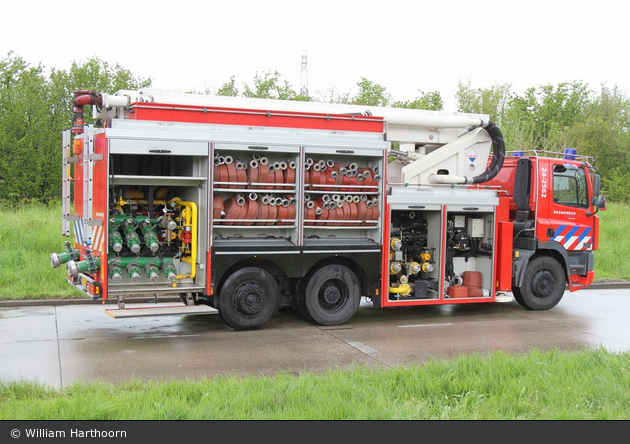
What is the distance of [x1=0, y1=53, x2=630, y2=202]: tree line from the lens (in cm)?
3434

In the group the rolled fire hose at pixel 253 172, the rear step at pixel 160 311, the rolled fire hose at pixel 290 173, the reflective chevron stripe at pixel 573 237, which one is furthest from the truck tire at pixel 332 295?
the reflective chevron stripe at pixel 573 237

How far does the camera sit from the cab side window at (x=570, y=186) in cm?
1228

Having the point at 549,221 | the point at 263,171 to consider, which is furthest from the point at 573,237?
the point at 263,171

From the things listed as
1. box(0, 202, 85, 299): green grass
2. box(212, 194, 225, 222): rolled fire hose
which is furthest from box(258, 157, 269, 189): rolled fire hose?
box(0, 202, 85, 299): green grass

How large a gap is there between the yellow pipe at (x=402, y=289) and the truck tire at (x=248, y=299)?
6.46ft

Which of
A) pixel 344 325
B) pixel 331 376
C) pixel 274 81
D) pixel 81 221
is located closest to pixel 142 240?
pixel 81 221

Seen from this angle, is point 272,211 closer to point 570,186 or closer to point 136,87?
point 570,186

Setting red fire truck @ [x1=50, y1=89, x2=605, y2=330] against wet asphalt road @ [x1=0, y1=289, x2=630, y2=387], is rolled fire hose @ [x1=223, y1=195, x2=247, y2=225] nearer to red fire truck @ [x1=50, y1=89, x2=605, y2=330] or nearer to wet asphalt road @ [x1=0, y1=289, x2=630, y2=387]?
red fire truck @ [x1=50, y1=89, x2=605, y2=330]

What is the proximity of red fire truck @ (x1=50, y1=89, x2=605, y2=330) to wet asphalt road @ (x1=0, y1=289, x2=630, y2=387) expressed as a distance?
1.46ft

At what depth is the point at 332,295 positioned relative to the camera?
10.6 meters

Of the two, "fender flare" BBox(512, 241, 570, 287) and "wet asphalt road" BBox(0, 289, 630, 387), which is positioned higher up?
"fender flare" BBox(512, 241, 570, 287)
